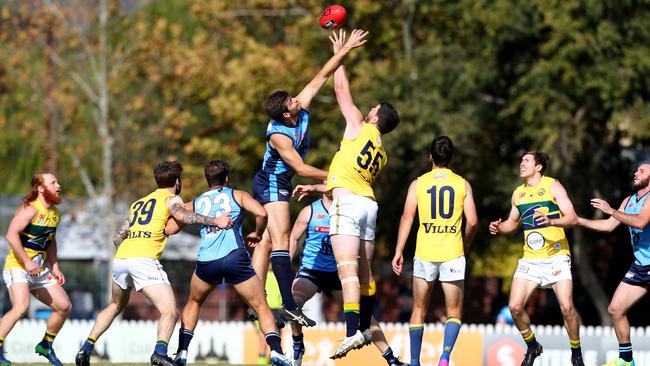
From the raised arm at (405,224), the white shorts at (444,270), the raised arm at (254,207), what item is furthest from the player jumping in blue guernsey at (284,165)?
the white shorts at (444,270)

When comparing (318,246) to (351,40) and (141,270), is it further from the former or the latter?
(351,40)

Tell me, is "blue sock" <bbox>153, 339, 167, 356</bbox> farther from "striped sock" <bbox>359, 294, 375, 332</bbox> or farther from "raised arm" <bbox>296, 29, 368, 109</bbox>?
"raised arm" <bbox>296, 29, 368, 109</bbox>

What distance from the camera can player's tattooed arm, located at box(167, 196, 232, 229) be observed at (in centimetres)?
1210

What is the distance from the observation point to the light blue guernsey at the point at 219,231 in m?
12.3

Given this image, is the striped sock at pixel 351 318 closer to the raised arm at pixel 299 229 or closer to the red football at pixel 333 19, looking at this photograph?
the raised arm at pixel 299 229

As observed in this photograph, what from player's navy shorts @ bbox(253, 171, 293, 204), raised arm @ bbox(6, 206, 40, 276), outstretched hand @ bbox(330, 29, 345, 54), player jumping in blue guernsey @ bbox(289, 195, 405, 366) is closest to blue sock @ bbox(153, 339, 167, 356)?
player jumping in blue guernsey @ bbox(289, 195, 405, 366)

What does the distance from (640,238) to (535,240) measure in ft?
4.25

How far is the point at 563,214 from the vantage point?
1345 cm

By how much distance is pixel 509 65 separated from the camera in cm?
3042

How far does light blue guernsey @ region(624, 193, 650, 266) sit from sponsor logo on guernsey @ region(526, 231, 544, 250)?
44.3 inches

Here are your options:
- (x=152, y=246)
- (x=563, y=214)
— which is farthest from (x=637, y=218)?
(x=152, y=246)

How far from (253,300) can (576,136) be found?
58.9 feet

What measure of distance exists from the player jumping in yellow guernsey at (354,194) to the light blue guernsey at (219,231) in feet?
2.69

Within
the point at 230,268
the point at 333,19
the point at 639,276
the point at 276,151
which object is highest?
the point at 333,19
